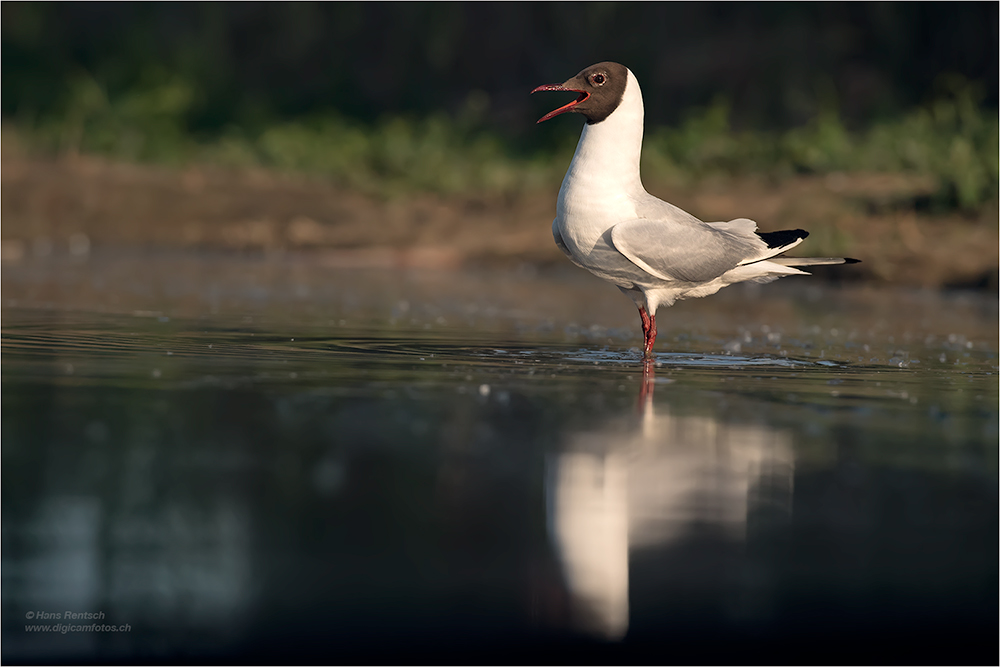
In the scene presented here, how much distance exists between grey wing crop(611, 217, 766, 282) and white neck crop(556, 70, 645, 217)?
0.23m

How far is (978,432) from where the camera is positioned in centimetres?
646

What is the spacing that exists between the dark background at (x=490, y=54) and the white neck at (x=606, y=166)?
57.6 ft

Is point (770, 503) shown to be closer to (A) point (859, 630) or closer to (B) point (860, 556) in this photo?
(B) point (860, 556)

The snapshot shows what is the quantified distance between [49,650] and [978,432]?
14.1 ft

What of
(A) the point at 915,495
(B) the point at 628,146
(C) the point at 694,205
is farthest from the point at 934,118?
(A) the point at 915,495

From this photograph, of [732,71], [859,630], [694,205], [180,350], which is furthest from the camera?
[732,71]

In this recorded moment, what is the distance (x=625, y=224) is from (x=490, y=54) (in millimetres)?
24680

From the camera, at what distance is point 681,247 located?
9.22 meters

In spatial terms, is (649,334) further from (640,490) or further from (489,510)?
(489,510)

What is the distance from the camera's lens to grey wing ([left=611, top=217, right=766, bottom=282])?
8.90 metres

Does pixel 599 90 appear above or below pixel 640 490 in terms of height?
above

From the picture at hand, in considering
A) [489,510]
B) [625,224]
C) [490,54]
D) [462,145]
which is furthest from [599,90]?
[490,54]

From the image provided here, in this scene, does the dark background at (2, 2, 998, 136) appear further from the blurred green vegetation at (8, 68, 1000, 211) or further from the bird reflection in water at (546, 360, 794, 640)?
the bird reflection in water at (546, 360, 794, 640)

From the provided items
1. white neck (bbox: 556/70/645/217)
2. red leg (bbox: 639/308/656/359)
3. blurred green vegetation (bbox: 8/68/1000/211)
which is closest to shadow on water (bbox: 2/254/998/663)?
red leg (bbox: 639/308/656/359)
